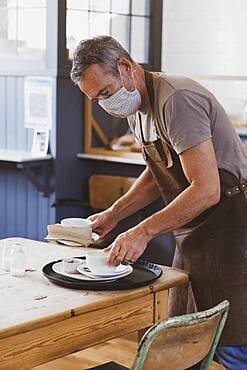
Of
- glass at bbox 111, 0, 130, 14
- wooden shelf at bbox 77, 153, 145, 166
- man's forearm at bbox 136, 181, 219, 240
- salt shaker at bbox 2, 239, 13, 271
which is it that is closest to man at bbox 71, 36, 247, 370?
man's forearm at bbox 136, 181, 219, 240

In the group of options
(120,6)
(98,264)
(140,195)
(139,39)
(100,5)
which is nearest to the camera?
(98,264)

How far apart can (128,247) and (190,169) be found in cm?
31

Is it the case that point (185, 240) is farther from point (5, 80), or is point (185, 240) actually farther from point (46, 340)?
point (5, 80)

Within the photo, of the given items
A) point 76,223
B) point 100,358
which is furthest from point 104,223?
point 100,358

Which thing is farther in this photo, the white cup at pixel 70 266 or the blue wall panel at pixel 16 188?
the blue wall panel at pixel 16 188

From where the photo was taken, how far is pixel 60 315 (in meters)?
1.99

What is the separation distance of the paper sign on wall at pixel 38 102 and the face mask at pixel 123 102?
97.2 inches

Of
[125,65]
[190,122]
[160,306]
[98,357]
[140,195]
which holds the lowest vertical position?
[98,357]

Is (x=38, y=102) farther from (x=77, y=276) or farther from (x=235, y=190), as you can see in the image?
(x=77, y=276)

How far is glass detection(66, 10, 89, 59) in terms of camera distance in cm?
494

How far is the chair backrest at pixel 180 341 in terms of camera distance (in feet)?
5.97

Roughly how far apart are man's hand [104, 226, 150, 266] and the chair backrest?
37 cm

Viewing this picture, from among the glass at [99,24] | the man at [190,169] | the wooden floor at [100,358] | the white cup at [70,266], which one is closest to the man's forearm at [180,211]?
the man at [190,169]

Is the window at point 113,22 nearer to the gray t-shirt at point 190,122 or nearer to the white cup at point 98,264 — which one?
the gray t-shirt at point 190,122
